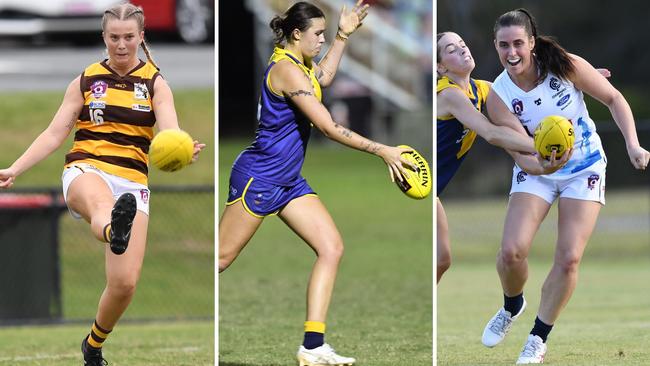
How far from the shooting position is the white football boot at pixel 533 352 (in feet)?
25.3

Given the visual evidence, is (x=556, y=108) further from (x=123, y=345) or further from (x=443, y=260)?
(x=123, y=345)

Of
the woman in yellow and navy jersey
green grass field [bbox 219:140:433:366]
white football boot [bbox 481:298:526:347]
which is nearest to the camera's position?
the woman in yellow and navy jersey

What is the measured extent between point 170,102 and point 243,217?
0.85m

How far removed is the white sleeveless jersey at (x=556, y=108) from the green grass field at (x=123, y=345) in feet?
9.29

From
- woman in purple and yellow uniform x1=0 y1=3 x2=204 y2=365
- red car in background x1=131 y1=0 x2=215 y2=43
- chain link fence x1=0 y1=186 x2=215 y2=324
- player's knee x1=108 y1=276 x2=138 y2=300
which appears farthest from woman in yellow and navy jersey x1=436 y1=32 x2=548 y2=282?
red car in background x1=131 y1=0 x2=215 y2=43

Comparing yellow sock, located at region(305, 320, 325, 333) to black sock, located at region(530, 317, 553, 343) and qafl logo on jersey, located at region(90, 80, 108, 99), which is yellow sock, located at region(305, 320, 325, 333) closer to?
black sock, located at region(530, 317, 553, 343)

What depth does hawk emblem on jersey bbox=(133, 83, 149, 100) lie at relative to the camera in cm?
732

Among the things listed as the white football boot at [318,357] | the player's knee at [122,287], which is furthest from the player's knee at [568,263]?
the player's knee at [122,287]

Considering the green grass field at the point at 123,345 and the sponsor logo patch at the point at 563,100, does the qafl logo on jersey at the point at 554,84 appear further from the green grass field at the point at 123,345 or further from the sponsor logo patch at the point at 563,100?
the green grass field at the point at 123,345

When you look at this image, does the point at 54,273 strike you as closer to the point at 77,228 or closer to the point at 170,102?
the point at 77,228

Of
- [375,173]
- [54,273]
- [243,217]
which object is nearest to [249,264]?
[54,273]

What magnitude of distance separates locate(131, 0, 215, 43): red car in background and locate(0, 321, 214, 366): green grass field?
1189cm

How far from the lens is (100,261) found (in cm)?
1612

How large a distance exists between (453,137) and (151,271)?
9.14 meters
